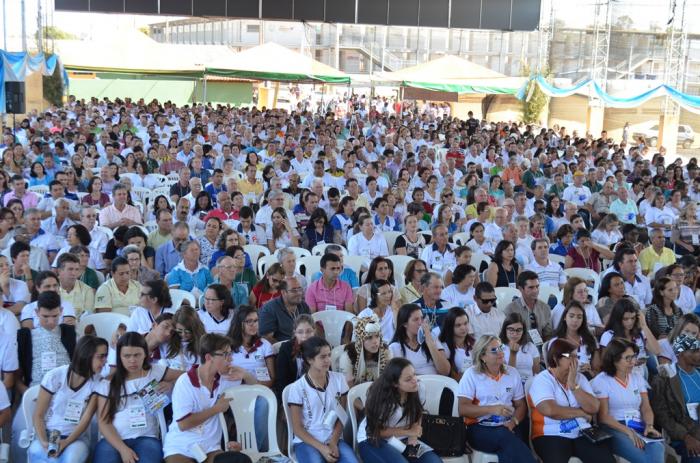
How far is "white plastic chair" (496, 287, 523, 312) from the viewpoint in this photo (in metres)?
6.54

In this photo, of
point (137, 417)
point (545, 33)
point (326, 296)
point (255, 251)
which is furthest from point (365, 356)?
point (545, 33)

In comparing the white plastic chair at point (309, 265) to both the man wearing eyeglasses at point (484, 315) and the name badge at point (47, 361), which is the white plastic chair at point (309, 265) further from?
the name badge at point (47, 361)

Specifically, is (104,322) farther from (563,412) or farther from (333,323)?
(563,412)

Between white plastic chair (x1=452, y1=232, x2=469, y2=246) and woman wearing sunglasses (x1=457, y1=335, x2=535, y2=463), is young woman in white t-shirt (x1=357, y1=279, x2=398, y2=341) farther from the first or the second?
white plastic chair (x1=452, y1=232, x2=469, y2=246)

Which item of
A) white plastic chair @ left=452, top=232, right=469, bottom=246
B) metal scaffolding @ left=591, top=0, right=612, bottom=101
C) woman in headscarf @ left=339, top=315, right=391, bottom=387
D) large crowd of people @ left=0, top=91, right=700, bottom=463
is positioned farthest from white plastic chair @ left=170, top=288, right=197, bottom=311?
metal scaffolding @ left=591, top=0, right=612, bottom=101

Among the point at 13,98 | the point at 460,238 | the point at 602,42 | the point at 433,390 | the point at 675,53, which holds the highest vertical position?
the point at 602,42

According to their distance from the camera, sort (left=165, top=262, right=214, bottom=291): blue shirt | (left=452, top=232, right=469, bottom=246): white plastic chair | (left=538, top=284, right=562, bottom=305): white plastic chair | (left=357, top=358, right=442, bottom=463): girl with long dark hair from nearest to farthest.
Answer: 1. (left=357, top=358, right=442, bottom=463): girl with long dark hair
2. (left=165, top=262, right=214, bottom=291): blue shirt
3. (left=538, top=284, right=562, bottom=305): white plastic chair
4. (left=452, top=232, right=469, bottom=246): white plastic chair

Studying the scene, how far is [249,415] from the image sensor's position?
14.9 ft

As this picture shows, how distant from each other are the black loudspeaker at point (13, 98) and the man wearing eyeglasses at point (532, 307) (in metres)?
9.46

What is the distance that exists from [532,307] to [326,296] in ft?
5.09

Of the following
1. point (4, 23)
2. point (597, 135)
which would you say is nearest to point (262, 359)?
point (4, 23)

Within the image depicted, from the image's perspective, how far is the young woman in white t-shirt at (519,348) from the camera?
5.11 meters

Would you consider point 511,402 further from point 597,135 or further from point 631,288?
point 597,135

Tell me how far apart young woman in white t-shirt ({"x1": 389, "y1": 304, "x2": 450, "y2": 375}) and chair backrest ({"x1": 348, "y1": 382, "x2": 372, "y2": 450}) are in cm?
49
